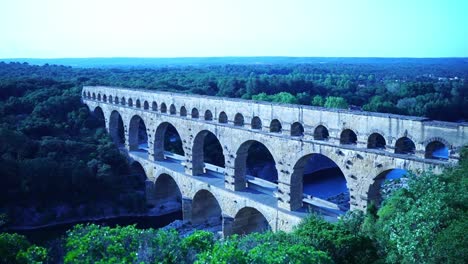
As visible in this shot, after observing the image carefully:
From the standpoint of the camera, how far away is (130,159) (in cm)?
3419

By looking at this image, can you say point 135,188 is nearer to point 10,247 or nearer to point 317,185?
point 317,185

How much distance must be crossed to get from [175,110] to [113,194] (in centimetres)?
787

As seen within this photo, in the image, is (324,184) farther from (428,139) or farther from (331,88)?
(331,88)

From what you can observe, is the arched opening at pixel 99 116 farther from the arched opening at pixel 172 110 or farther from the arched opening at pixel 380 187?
the arched opening at pixel 380 187

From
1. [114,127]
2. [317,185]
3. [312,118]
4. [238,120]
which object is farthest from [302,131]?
[114,127]

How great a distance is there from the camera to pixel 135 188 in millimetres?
33031

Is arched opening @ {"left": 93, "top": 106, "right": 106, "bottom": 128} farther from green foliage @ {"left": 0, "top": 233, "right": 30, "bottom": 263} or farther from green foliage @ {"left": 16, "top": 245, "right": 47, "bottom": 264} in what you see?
green foliage @ {"left": 16, "top": 245, "right": 47, "bottom": 264}

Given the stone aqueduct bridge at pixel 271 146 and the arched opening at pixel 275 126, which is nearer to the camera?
the stone aqueduct bridge at pixel 271 146

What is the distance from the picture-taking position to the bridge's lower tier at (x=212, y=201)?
21516mm

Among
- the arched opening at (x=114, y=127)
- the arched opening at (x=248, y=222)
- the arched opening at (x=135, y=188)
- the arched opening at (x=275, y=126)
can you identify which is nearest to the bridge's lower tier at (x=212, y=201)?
the arched opening at (x=248, y=222)

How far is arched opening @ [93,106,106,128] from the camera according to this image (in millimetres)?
40594

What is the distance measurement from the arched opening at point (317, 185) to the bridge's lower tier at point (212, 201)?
94 cm

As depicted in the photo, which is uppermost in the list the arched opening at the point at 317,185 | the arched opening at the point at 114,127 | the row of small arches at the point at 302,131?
the row of small arches at the point at 302,131

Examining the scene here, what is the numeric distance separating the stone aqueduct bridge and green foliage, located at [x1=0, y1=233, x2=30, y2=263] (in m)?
12.2
